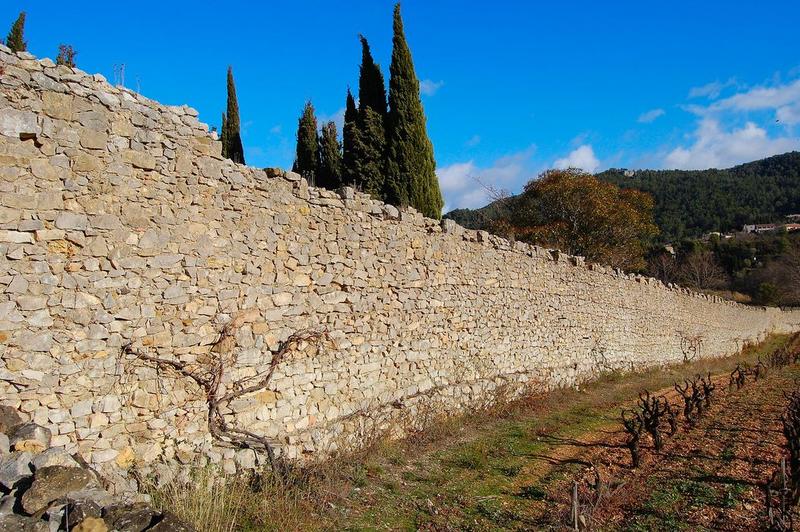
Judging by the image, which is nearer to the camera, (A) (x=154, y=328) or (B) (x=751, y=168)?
(A) (x=154, y=328)

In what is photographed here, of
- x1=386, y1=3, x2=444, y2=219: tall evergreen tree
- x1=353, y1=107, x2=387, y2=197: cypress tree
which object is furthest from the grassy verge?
x1=353, y1=107, x2=387, y2=197: cypress tree

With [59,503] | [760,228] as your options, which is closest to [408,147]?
[59,503]

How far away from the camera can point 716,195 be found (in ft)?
245

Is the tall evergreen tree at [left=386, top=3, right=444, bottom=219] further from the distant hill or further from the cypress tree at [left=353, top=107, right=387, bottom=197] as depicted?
the distant hill

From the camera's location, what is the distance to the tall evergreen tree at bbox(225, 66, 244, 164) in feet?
80.8

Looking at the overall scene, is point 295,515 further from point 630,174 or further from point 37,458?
point 630,174

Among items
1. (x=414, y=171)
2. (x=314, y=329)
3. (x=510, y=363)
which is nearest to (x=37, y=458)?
(x=314, y=329)

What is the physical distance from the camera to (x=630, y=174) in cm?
8119

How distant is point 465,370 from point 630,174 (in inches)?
3137

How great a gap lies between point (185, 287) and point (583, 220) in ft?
78.7

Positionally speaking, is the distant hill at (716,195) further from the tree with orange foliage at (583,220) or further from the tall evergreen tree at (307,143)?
the tall evergreen tree at (307,143)

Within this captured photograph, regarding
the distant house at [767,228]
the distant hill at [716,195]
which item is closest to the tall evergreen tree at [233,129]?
the distant hill at [716,195]

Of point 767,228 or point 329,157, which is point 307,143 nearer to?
point 329,157

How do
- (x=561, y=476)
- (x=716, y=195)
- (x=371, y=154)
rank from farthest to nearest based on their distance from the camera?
(x=716, y=195) → (x=371, y=154) → (x=561, y=476)
